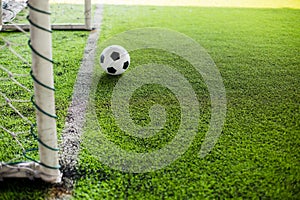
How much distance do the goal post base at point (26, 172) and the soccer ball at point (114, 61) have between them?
125 centimetres

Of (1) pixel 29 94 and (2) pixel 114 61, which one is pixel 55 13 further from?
(1) pixel 29 94

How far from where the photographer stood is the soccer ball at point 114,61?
9.14ft

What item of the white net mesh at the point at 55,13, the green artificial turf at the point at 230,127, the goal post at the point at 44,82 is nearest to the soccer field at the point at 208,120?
the green artificial turf at the point at 230,127

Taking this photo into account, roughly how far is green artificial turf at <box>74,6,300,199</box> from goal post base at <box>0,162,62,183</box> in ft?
0.41

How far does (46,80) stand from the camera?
1512mm

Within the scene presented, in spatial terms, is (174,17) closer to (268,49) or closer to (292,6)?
(268,49)

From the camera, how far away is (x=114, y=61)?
109 inches

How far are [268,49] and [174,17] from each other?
1.40 m

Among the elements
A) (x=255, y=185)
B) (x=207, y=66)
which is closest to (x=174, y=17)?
(x=207, y=66)

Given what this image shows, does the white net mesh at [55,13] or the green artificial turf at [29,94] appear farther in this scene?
the white net mesh at [55,13]

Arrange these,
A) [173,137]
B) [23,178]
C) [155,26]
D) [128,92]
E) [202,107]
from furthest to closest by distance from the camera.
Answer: [155,26] < [128,92] < [202,107] < [173,137] < [23,178]

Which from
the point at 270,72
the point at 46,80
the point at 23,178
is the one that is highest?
the point at 46,80

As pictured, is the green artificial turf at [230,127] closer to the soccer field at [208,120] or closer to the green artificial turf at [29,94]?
the soccer field at [208,120]

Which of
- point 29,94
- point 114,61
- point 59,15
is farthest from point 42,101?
point 59,15
